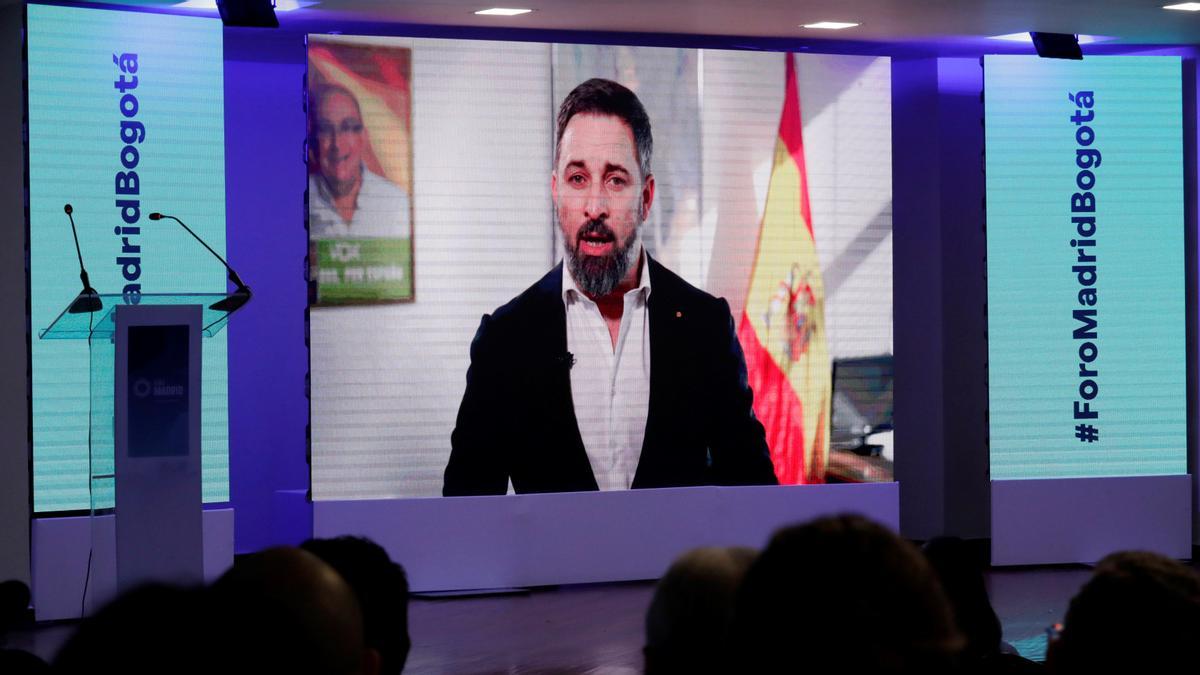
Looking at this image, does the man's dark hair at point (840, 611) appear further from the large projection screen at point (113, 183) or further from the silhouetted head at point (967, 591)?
the large projection screen at point (113, 183)

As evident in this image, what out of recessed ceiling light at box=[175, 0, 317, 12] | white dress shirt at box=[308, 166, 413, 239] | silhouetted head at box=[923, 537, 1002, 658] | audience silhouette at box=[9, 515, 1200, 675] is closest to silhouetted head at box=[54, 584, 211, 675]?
audience silhouette at box=[9, 515, 1200, 675]

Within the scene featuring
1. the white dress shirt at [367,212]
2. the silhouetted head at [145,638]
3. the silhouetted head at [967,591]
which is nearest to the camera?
the silhouetted head at [145,638]

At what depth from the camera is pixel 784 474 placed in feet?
25.6

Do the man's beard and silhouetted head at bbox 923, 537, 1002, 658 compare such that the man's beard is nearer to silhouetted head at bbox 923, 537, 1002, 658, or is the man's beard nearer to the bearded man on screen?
the bearded man on screen

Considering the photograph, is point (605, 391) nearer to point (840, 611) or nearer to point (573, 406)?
point (573, 406)

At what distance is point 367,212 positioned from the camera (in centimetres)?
725

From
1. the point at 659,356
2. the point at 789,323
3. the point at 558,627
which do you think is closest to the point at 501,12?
the point at 659,356

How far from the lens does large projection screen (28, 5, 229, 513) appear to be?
261 inches

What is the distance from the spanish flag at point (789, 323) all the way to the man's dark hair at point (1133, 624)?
6.17m

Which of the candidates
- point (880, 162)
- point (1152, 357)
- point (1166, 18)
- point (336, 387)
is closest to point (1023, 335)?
point (1152, 357)

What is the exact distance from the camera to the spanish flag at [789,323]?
25.5 ft

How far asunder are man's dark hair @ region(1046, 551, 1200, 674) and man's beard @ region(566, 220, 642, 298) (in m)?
6.01

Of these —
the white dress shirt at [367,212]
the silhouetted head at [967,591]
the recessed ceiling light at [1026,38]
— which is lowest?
the silhouetted head at [967,591]

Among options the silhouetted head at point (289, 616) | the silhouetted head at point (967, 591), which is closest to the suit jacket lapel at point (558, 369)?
the silhouetted head at point (967, 591)
